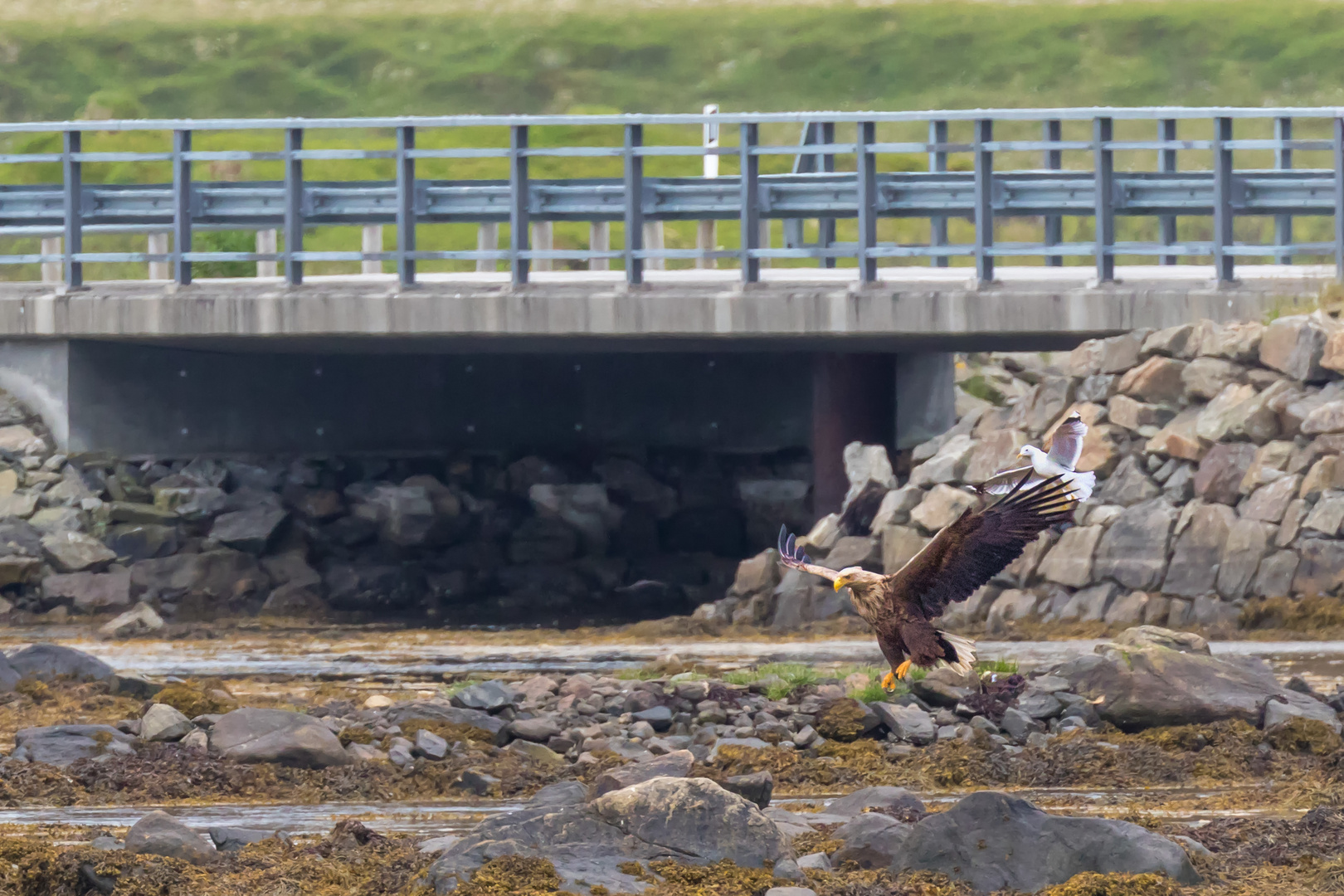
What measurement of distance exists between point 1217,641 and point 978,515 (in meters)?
8.60

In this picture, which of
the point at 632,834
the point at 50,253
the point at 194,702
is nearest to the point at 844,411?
the point at 50,253

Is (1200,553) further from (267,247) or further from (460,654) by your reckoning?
(267,247)

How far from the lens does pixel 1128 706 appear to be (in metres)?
13.1

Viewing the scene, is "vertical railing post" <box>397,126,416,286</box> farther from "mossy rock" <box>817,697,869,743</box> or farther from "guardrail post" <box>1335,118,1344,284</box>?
"mossy rock" <box>817,697,869,743</box>

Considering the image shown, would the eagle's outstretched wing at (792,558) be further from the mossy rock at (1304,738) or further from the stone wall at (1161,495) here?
the stone wall at (1161,495)

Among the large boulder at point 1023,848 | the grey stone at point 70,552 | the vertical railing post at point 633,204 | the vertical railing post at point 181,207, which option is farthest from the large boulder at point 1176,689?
the grey stone at point 70,552

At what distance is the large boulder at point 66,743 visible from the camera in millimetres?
12555

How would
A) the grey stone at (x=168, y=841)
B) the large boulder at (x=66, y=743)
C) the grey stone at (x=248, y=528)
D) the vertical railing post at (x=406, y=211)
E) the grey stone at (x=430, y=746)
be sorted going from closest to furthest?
the grey stone at (x=168, y=841), the large boulder at (x=66, y=743), the grey stone at (x=430, y=746), the vertical railing post at (x=406, y=211), the grey stone at (x=248, y=528)

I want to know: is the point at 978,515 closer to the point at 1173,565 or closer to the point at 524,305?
the point at 1173,565

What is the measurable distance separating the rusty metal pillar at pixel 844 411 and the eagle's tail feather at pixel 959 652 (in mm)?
13253

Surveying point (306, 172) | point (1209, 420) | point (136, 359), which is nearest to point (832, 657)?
point (1209, 420)

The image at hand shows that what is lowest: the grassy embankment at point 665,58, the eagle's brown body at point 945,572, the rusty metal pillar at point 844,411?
the eagle's brown body at point 945,572

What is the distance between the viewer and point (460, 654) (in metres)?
18.0

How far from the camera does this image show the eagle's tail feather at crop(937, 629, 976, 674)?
9102 mm
